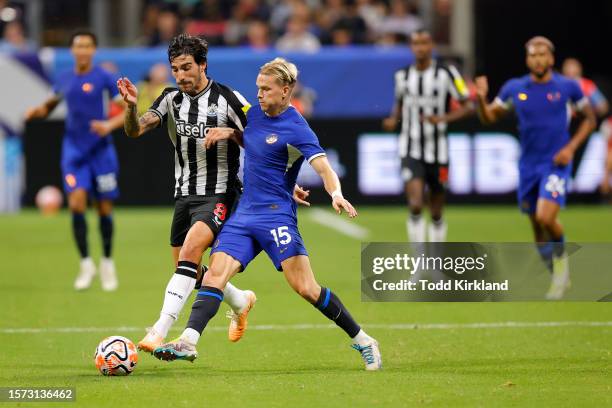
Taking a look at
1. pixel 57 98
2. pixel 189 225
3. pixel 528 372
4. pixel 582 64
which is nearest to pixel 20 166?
pixel 57 98

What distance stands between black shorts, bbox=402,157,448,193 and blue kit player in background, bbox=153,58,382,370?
5.59 m

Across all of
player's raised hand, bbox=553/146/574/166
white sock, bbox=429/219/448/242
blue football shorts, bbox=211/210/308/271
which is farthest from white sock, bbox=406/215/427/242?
blue football shorts, bbox=211/210/308/271

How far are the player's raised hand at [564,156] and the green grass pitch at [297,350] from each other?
51.4 inches

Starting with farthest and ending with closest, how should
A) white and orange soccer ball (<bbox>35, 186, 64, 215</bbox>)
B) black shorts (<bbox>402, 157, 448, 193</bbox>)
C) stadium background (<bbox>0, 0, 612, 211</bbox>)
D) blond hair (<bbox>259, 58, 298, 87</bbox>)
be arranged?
white and orange soccer ball (<bbox>35, 186, 64, 215</bbox>) < stadium background (<bbox>0, 0, 612, 211</bbox>) < black shorts (<bbox>402, 157, 448, 193</bbox>) < blond hair (<bbox>259, 58, 298, 87</bbox>)

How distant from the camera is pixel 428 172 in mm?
13734

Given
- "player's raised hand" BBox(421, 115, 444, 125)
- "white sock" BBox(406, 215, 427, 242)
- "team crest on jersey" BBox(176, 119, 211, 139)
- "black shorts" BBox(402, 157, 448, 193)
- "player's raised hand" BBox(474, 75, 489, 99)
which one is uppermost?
"team crest on jersey" BBox(176, 119, 211, 139)

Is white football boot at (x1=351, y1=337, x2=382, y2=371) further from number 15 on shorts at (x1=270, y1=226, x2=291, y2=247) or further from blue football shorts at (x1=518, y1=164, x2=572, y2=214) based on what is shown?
blue football shorts at (x1=518, y1=164, x2=572, y2=214)

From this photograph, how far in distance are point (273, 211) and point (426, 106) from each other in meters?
5.93

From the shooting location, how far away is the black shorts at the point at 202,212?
8.45 m

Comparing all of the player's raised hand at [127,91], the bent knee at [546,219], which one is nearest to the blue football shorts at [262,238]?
the player's raised hand at [127,91]

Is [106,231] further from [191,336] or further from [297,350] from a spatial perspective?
[191,336]

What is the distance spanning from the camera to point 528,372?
809cm

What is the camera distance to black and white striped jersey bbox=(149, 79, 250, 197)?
8.48 m

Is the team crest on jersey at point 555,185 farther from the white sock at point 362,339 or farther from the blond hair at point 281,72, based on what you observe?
the blond hair at point 281,72
